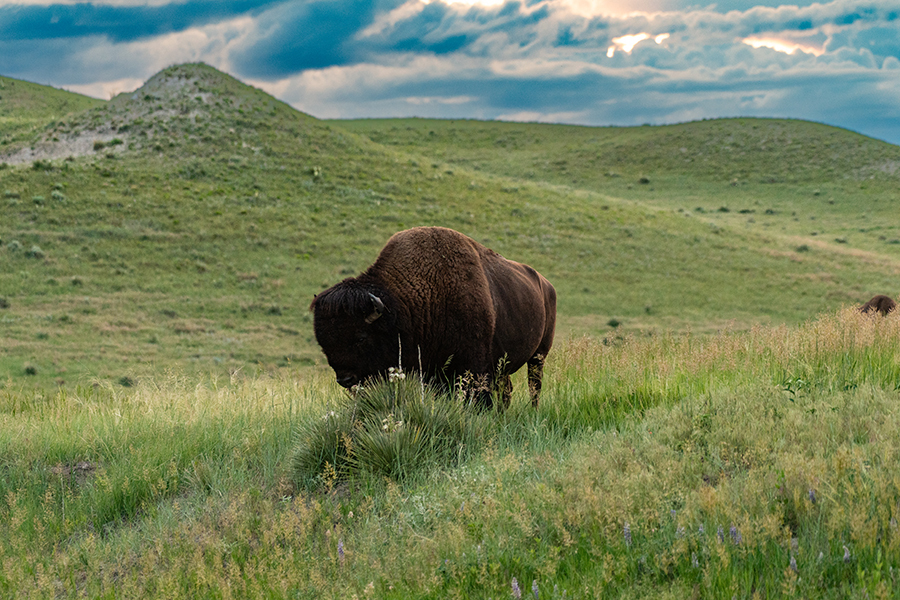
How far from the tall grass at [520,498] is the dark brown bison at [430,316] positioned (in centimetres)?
50

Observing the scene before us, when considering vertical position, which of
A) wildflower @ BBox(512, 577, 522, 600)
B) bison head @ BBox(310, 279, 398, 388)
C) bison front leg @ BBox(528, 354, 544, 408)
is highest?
bison head @ BBox(310, 279, 398, 388)

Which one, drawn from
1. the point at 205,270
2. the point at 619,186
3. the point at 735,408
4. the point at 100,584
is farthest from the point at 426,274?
the point at 619,186

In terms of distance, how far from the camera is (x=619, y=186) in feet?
247

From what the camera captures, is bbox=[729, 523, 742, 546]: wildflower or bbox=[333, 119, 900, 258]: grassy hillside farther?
bbox=[333, 119, 900, 258]: grassy hillside

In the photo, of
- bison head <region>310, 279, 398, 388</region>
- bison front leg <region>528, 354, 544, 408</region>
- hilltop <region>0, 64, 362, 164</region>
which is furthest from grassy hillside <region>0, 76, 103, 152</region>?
bison head <region>310, 279, 398, 388</region>

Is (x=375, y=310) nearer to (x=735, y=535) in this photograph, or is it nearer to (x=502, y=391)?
(x=502, y=391)

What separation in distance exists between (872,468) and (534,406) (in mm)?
3998

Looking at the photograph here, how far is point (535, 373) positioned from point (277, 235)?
1270 inches

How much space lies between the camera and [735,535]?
3.54 m

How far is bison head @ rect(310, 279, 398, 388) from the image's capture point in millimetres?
6719

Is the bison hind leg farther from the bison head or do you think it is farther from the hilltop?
the hilltop

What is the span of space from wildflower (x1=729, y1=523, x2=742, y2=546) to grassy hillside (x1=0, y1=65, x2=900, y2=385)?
10.6 m

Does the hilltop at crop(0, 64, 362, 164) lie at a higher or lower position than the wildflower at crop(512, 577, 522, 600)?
higher

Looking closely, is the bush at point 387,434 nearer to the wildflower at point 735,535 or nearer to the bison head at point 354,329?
the bison head at point 354,329
